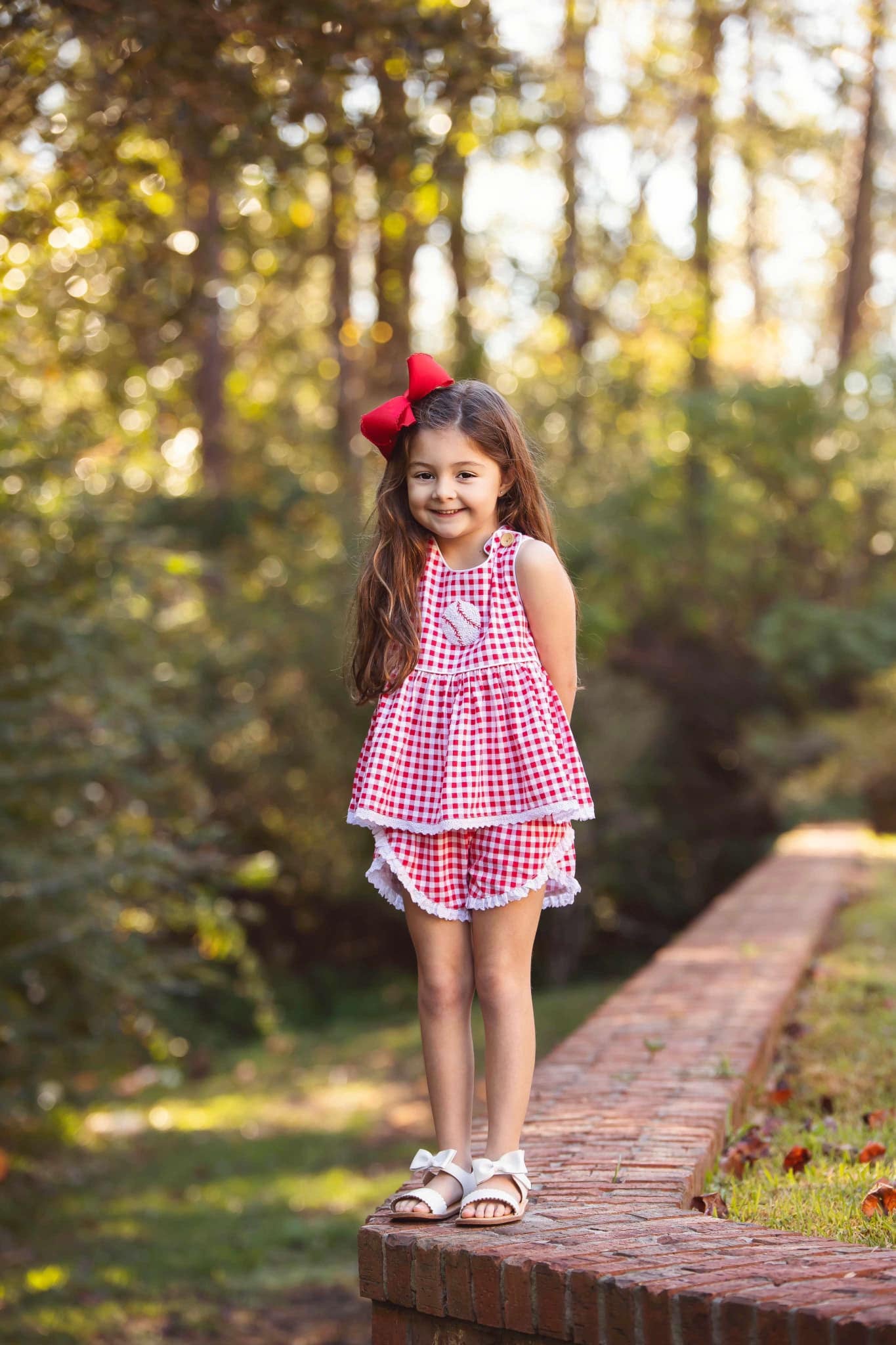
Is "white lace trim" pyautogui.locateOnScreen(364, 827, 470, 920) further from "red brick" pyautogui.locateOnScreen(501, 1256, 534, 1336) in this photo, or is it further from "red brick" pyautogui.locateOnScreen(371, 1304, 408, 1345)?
"red brick" pyautogui.locateOnScreen(371, 1304, 408, 1345)

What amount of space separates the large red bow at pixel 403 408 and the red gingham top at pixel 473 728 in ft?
1.00

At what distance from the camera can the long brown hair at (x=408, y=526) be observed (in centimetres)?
304

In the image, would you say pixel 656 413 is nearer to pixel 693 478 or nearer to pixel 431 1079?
pixel 693 478

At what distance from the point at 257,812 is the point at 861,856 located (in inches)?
238

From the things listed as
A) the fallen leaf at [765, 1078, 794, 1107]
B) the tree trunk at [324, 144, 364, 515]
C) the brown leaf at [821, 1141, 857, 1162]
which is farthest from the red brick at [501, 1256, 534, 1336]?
the tree trunk at [324, 144, 364, 515]

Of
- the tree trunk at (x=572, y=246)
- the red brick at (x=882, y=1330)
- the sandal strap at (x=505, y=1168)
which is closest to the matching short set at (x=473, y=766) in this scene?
the sandal strap at (x=505, y=1168)

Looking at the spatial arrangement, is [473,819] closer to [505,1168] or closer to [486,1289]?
[505,1168]

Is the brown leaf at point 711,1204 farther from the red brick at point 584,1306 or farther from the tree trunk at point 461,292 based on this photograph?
the tree trunk at point 461,292

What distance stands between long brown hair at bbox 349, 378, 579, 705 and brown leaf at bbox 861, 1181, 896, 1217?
1.37 metres

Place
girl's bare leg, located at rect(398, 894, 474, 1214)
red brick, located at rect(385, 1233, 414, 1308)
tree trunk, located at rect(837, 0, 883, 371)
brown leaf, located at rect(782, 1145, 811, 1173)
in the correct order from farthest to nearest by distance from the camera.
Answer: tree trunk, located at rect(837, 0, 883, 371) < brown leaf, located at rect(782, 1145, 811, 1173) < girl's bare leg, located at rect(398, 894, 474, 1214) < red brick, located at rect(385, 1233, 414, 1308)

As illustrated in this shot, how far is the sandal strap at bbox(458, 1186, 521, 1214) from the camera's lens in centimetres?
283

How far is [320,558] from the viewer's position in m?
14.2

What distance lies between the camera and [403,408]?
3084mm

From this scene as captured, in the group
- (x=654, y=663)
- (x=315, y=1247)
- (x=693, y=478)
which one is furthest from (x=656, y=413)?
(x=315, y=1247)
